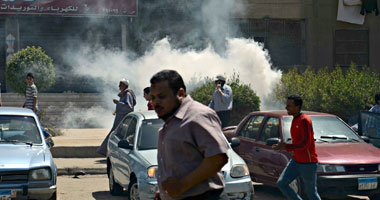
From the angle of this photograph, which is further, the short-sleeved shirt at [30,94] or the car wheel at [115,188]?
the short-sleeved shirt at [30,94]

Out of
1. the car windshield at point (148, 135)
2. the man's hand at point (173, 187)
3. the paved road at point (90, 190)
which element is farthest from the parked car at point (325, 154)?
the man's hand at point (173, 187)

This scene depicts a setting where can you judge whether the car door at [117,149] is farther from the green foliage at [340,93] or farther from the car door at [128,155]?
the green foliage at [340,93]

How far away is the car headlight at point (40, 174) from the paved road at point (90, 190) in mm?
1652

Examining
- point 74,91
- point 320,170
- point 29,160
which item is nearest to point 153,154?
point 29,160

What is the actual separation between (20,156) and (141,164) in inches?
57.5

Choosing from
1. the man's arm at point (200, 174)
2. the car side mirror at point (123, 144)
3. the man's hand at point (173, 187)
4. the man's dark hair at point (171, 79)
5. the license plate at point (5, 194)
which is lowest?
the license plate at point (5, 194)

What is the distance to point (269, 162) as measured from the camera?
862 cm

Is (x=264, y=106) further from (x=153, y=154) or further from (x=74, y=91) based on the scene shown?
(x=153, y=154)

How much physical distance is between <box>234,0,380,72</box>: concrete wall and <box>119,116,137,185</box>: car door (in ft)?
61.5

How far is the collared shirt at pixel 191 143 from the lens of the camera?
332 cm

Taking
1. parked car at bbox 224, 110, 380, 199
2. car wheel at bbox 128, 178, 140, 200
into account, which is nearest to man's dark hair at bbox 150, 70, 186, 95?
car wheel at bbox 128, 178, 140, 200

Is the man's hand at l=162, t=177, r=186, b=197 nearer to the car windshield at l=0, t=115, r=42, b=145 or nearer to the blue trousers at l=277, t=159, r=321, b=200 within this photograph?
the blue trousers at l=277, t=159, r=321, b=200

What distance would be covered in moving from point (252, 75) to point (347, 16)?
6.99m

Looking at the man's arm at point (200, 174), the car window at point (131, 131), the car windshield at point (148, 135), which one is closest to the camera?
the man's arm at point (200, 174)
